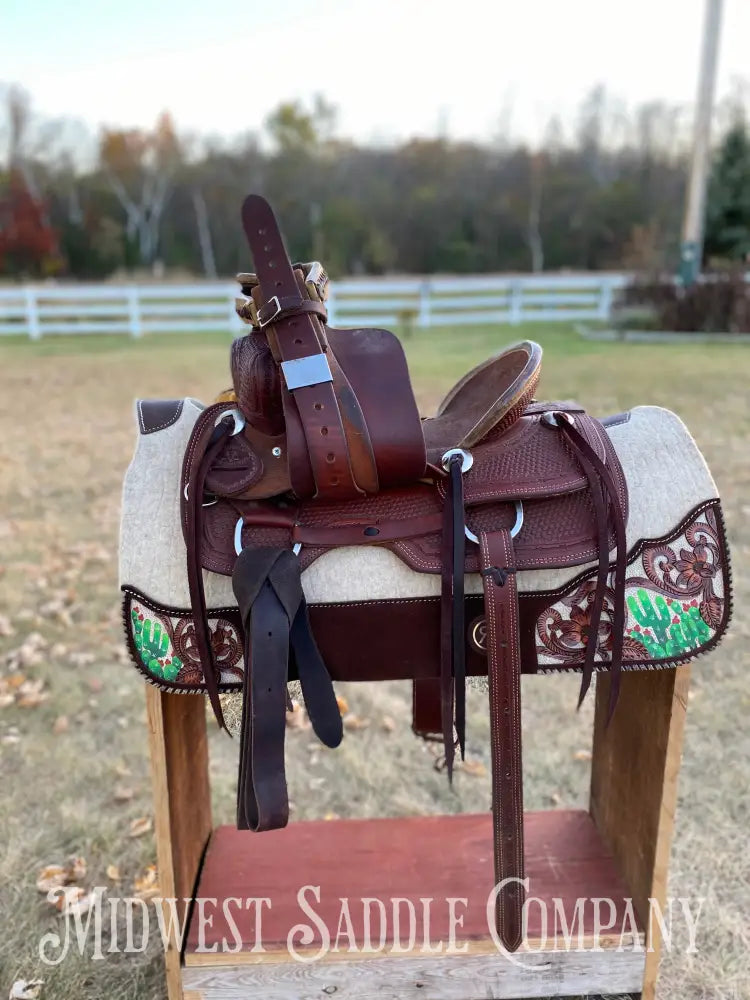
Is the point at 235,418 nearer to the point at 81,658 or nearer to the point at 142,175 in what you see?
the point at 81,658

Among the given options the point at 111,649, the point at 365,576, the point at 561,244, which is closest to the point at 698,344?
the point at 111,649

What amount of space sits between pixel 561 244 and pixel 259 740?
32062 millimetres

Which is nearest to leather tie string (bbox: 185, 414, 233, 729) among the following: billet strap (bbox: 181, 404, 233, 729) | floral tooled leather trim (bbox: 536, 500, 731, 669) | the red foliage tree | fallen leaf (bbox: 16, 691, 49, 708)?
billet strap (bbox: 181, 404, 233, 729)

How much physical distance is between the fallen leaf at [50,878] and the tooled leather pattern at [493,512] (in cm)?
119

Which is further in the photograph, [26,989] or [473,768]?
[473,768]

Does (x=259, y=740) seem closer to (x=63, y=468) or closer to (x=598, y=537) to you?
(x=598, y=537)

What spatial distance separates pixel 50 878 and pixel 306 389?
1531mm

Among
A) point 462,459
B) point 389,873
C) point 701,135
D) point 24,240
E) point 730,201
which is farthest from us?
point 24,240

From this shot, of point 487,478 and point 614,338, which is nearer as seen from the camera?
point 487,478

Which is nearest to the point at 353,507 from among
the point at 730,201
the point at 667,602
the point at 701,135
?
the point at 667,602

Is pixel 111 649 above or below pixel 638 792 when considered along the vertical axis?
below

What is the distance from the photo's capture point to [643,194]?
3056 cm

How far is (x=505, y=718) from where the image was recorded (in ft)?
4.18

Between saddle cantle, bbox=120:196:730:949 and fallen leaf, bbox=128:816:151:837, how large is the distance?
1007 millimetres
